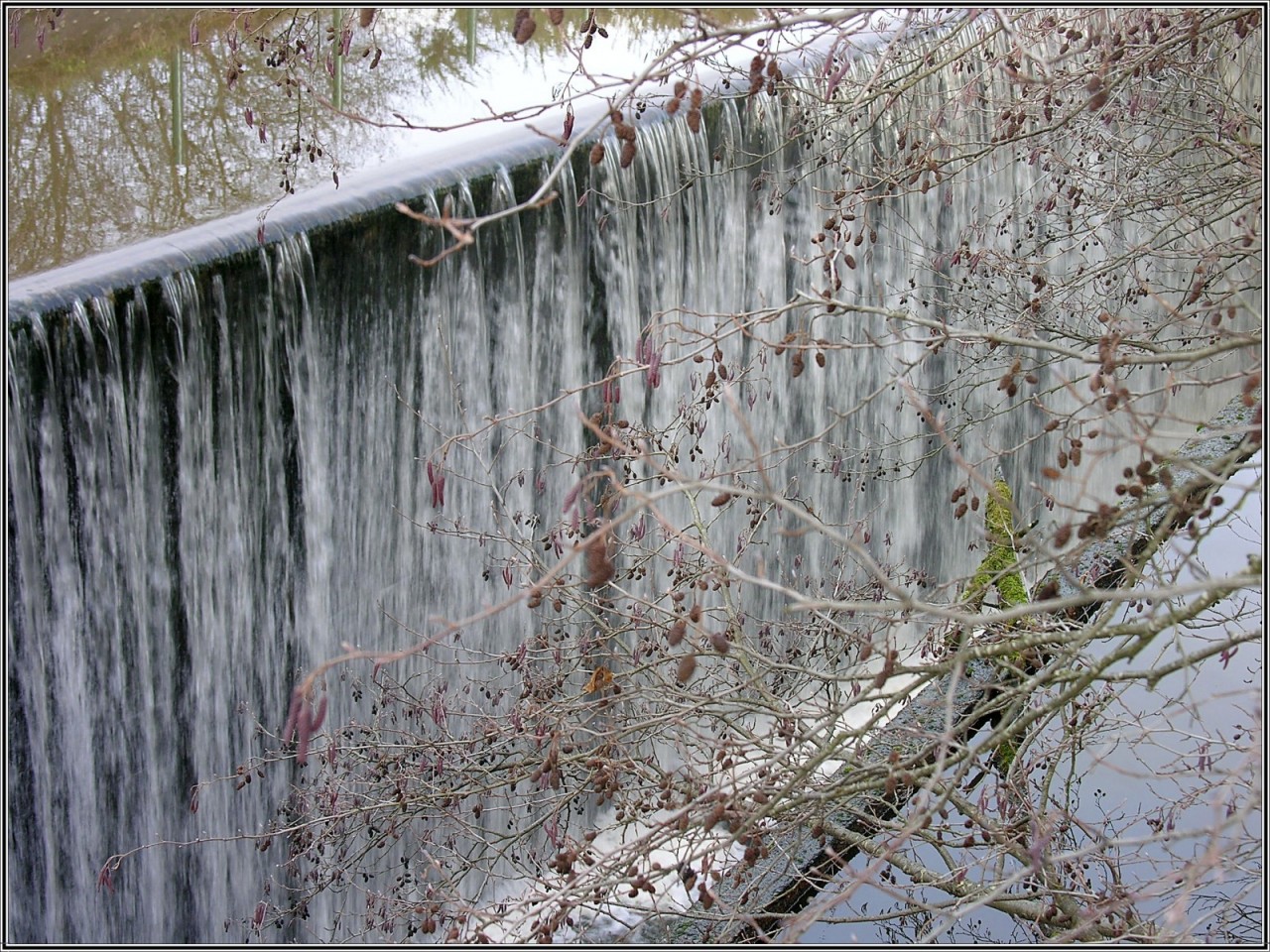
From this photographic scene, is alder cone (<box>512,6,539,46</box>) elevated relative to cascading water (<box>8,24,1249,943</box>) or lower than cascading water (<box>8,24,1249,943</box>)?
elevated

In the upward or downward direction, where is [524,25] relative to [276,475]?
upward

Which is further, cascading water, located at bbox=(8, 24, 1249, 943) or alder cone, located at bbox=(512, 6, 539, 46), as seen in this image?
cascading water, located at bbox=(8, 24, 1249, 943)

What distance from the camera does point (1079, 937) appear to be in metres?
3.52

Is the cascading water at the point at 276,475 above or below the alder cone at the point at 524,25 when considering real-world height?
below

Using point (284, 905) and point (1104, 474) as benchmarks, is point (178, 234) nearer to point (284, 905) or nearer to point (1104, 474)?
point (284, 905)

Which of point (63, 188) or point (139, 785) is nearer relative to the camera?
point (139, 785)

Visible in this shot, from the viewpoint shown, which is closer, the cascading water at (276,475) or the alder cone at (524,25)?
the alder cone at (524,25)

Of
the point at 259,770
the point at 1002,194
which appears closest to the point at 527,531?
the point at 259,770

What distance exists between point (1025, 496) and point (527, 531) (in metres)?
5.69

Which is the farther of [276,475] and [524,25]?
[276,475]

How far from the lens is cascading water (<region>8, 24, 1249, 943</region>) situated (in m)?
4.38

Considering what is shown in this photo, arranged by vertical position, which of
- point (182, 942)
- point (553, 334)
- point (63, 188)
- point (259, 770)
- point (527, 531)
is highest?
point (63, 188)

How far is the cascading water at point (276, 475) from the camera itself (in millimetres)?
4375

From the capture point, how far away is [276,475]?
518 centimetres
